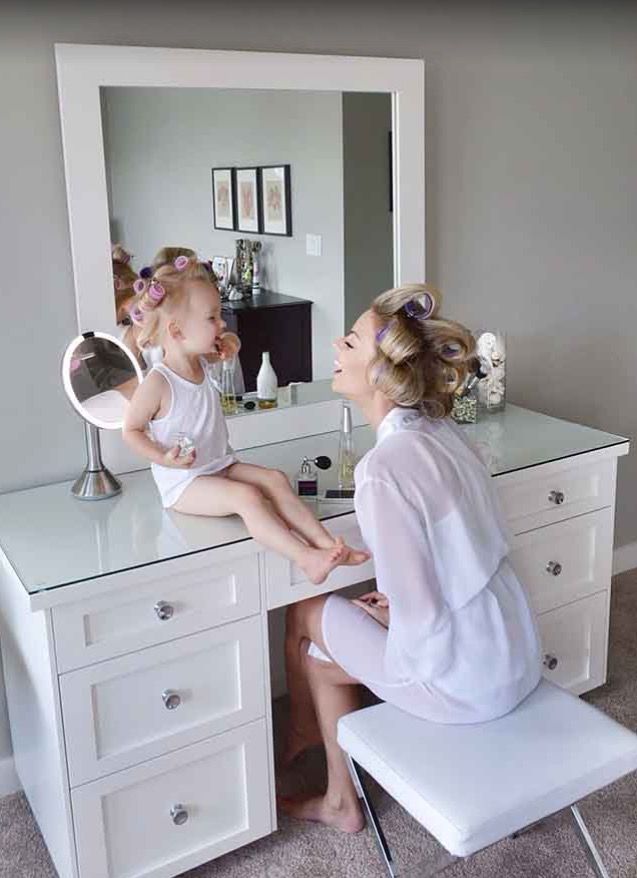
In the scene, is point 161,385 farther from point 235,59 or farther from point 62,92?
point 235,59

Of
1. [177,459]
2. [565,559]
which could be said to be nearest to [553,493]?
[565,559]

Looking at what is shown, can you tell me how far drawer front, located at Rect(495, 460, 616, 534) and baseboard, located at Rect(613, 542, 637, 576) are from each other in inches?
34.7

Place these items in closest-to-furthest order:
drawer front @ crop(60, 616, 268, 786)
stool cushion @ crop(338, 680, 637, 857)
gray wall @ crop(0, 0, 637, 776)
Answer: stool cushion @ crop(338, 680, 637, 857)
drawer front @ crop(60, 616, 268, 786)
gray wall @ crop(0, 0, 637, 776)

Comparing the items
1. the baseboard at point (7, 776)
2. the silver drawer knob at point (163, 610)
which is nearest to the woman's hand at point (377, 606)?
the silver drawer knob at point (163, 610)

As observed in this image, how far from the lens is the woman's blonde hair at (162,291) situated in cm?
183

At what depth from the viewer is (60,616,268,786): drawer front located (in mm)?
1656

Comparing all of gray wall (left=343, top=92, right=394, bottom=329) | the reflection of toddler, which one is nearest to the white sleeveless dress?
the reflection of toddler

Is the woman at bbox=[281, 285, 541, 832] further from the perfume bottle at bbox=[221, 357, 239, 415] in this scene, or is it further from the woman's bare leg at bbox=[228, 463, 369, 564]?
the perfume bottle at bbox=[221, 357, 239, 415]

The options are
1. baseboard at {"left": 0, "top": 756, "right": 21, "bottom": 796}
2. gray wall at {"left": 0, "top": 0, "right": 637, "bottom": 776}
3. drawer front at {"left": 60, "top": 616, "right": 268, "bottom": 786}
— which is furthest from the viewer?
baseboard at {"left": 0, "top": 756, "right": 21, "bottom": 796}

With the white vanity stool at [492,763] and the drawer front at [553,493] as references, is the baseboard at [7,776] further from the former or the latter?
the drawer front at [553,493]

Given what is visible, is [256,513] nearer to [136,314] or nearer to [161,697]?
[161,697]

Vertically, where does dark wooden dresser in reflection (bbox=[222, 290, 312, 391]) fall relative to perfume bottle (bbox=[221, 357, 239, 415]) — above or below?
above

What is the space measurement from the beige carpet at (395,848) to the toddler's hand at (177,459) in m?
0.82

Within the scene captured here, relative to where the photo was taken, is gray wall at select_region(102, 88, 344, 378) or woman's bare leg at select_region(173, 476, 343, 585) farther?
gray wall at select_region(102, 88, 344, 378)
